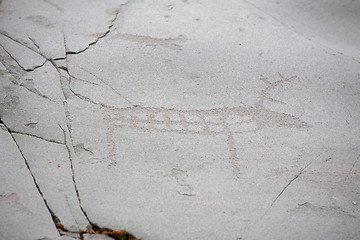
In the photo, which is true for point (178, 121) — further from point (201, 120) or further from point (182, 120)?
point (201, 120)

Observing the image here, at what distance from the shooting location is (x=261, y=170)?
279cm

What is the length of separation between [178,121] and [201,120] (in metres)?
0.21

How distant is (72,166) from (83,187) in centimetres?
22

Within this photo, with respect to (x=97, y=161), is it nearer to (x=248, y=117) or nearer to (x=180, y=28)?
(x=248, y=117)

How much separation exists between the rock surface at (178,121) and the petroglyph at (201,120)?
12 mm

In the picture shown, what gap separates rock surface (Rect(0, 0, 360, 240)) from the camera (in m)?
2.49

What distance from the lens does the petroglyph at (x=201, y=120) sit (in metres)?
2.99

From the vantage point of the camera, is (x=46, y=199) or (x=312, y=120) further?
(x=312, y=120)

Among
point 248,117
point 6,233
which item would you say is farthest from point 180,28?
point 6,233

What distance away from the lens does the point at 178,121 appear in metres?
3.06

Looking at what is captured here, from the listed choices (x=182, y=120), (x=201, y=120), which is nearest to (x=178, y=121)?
(x=182, y=120)

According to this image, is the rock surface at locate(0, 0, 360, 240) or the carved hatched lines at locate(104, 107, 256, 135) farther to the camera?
the carved hatched lines at locate(104, 107, 256, 135)

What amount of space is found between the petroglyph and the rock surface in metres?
0.01

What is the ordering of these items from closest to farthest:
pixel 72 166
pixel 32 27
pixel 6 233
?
1. pixel 6 233
2. pixel 72 166
3. pixel 32 27
